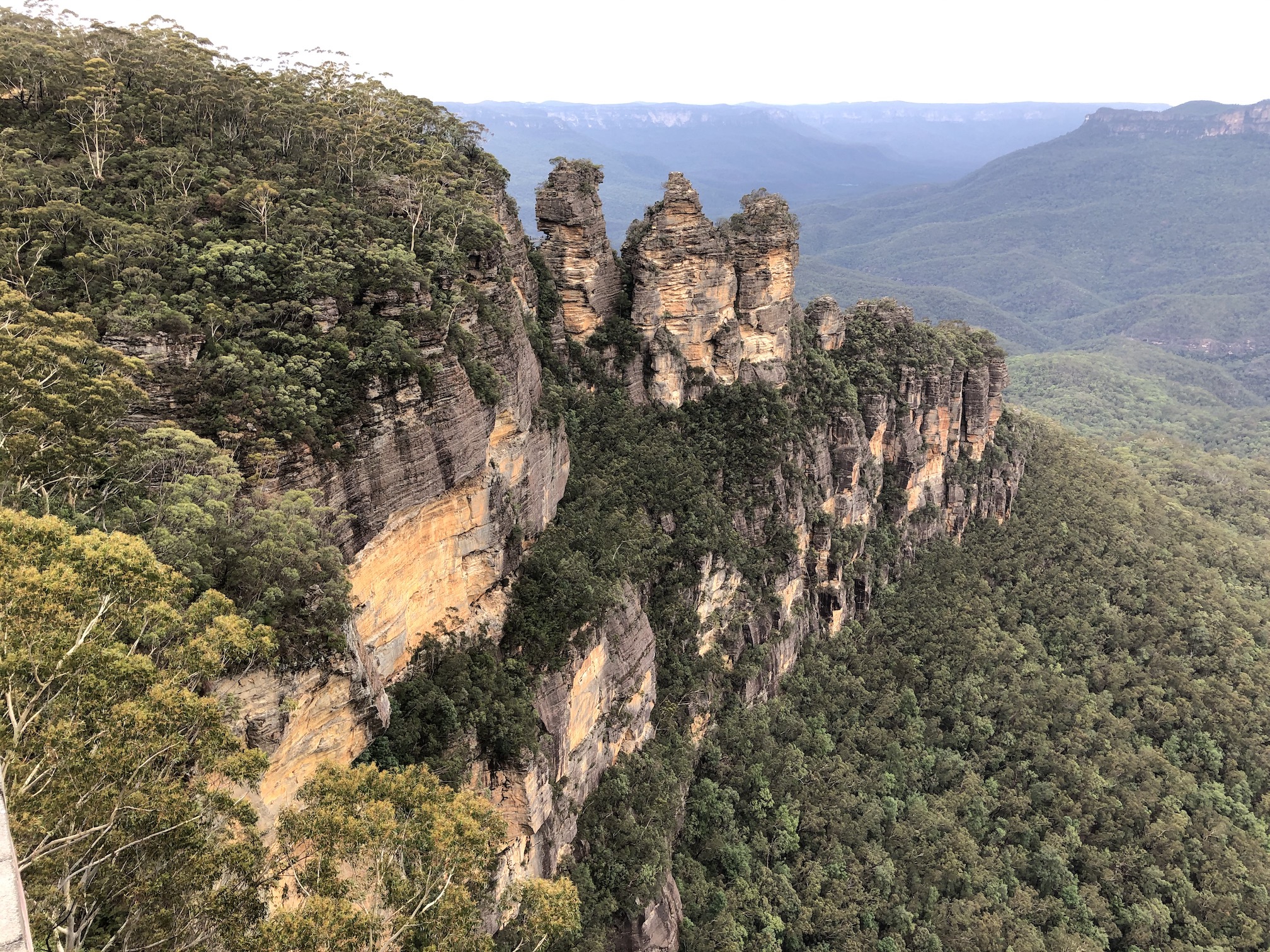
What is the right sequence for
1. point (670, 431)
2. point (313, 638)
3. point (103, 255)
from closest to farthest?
point (313, 638) → point (103, 255) → point (670, 431)

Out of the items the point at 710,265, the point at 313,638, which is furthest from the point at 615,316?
the point at 313,638

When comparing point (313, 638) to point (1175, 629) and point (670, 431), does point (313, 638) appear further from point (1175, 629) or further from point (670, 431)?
point (1175, 629)

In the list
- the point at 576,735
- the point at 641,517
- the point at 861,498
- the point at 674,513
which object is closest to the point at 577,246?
the point at 674,513

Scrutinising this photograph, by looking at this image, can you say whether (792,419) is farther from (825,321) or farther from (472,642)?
(472,642)

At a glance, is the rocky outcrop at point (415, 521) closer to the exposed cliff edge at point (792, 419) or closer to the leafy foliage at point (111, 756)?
the leafy foliage at point (111, 756)

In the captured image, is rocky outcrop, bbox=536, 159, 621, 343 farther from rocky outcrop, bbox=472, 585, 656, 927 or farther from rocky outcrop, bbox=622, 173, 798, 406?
rocky outcrop, bbox=472, 585, 656, 927

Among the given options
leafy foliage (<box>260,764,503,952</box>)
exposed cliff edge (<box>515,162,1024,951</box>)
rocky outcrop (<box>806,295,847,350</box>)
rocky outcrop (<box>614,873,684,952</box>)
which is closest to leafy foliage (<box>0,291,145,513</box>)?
leafy foliage (<box>260,764,503,952</box>)

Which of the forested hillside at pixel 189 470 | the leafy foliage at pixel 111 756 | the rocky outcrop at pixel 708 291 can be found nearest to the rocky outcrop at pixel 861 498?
the rocky outcrop at pixel 708 291
